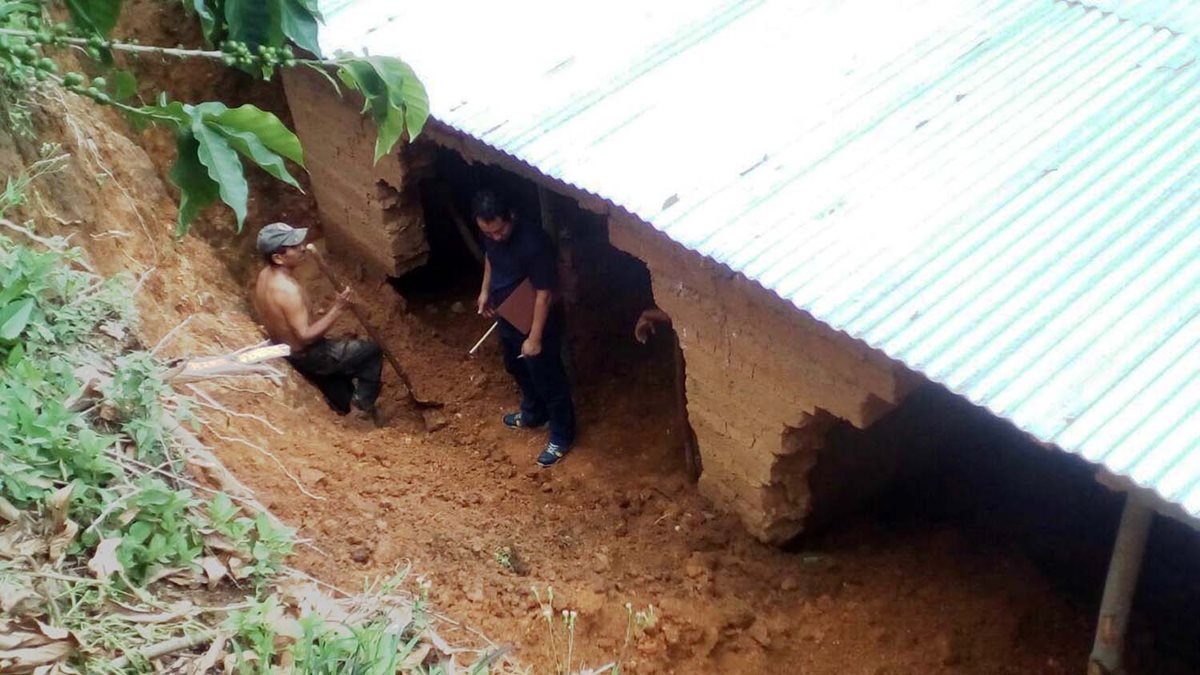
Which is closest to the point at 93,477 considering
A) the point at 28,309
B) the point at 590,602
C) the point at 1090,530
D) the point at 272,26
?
the point at 28,309

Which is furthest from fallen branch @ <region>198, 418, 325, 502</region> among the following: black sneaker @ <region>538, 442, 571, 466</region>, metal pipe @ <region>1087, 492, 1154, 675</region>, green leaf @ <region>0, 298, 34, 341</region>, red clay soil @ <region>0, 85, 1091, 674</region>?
metal pipe @ <region>1087, 492, 1154, 675</region>

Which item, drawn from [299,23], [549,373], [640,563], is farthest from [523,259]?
[299,23]

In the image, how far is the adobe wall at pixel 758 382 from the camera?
4.35m

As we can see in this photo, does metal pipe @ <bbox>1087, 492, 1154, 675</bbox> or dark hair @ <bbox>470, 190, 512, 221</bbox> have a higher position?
dark hair @ <bbox>470, 190, 512, 221</bbox>

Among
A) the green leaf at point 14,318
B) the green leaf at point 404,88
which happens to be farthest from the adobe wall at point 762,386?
the green leaf at point 14,318

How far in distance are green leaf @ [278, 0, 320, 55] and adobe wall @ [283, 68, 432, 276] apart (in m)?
3.76

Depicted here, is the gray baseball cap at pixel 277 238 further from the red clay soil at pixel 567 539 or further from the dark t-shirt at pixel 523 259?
the dark t-shirt at pixel 523 259

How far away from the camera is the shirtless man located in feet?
19.9

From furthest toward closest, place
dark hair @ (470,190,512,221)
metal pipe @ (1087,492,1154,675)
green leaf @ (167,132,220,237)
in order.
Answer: dark hair @ (470,190,512,221)
metal pipe @ (1087,492,1154,675)
green leaf @ (167,132,220,237)

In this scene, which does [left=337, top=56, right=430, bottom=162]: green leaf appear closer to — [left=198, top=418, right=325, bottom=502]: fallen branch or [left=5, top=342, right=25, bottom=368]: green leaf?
[left=5, top=342, right=25, bottom=368]: green leaf

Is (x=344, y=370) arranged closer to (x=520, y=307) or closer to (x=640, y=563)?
(x=520, y=307)

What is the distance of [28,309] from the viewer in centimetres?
375

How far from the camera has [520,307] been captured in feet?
19.9

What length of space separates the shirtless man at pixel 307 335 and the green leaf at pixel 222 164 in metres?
3.41
